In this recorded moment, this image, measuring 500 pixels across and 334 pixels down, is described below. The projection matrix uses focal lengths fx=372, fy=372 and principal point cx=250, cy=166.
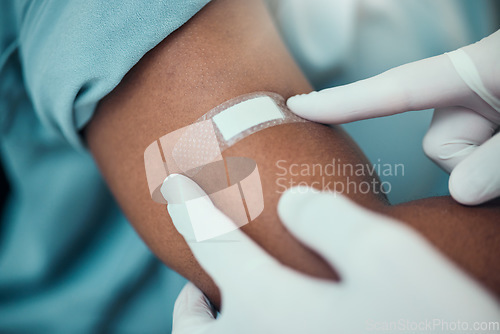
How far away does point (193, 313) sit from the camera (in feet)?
2.71

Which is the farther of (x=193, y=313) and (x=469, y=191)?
(x=193, y=313)

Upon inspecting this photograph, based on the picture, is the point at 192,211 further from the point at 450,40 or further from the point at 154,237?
the point at 450,40

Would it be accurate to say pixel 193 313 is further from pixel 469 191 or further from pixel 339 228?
pixel 469 191

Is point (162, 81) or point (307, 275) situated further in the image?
point (162, 81)

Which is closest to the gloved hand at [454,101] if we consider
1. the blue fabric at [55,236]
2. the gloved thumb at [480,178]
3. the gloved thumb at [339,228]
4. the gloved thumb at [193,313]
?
the gloved thumb at [480,178]

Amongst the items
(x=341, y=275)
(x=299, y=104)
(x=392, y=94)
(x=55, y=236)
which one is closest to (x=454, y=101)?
(x=392, y=94)

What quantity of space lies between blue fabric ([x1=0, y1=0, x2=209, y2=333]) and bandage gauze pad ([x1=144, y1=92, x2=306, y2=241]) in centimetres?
35

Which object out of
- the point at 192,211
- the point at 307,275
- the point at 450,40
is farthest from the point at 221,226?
the point at 450,40

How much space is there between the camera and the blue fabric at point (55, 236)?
42.4 inches

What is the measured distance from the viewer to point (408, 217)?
0.70 metres

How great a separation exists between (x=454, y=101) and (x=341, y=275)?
460 millimetres

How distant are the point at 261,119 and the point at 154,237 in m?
0.38

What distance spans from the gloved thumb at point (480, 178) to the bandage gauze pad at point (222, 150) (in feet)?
1.14

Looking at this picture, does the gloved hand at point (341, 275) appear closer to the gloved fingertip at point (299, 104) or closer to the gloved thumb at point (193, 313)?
the gloved thumb at point (193, 313)
